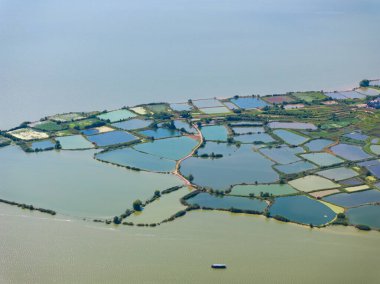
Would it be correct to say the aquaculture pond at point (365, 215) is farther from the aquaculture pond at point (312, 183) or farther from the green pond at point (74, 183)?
the green pond at point (74, 183)

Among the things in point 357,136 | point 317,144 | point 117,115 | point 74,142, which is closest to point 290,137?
point 317,144

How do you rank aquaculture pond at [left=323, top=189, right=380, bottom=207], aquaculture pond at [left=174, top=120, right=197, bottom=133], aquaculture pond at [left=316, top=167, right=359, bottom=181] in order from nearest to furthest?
aquaculture pond at [left=323, top=189, right=380, bottom=207], aquaculture pond at [left=316, top=167, right=359, bottom=181], aquaculture pond at [left=174, top=120, right=197, bottom=133]

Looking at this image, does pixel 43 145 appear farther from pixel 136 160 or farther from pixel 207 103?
pixel 207 103

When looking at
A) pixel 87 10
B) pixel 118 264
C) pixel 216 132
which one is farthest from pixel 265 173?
pixel 87 10

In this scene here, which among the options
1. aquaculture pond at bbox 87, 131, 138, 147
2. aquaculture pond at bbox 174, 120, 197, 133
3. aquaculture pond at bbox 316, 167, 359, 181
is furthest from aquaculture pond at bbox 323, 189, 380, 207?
aquaculture pond at bbox 87, 131, 138, 147

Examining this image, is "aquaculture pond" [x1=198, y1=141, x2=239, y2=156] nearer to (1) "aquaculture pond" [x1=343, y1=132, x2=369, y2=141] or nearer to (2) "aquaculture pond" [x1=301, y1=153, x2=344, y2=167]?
(2) "aquaculture pond" [x1=301, y1=153, x2=344, y2=167]

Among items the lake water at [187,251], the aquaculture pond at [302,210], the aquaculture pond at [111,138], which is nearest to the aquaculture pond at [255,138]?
the aquaculture pond at [111,138]
